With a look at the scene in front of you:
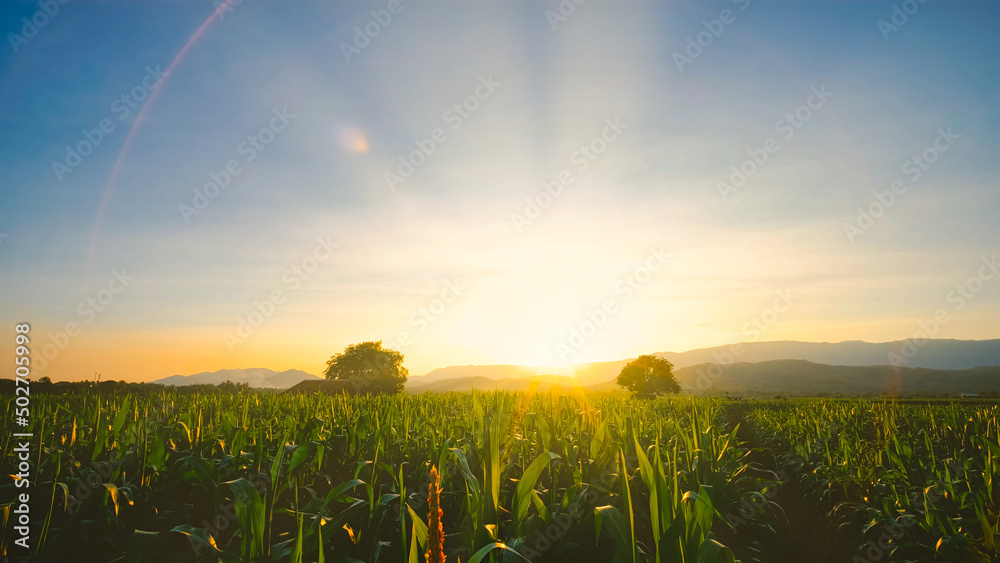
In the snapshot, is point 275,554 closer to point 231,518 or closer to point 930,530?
point 231,518

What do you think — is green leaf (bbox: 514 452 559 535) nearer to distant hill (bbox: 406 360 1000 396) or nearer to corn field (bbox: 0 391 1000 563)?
corn field (bbox: 0 391 1000 563)

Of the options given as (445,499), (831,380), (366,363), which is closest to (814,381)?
(831,380)

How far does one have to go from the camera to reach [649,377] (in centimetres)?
5981

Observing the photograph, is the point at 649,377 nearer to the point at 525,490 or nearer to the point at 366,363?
the point at 366,363

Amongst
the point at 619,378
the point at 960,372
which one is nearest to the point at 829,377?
the point at 960,372

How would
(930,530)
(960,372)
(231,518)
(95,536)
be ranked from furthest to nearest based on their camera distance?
(960,372) < (930,530) < (231,518) < (95,536)

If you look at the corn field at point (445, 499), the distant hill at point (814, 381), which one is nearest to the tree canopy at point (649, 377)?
the distant hill at point (814, 381)

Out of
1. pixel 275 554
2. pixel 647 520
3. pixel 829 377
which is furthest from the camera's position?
pixel 829 377

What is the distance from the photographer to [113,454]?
11.9 ft

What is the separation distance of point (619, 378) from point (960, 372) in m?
156

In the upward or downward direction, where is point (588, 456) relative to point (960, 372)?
upward

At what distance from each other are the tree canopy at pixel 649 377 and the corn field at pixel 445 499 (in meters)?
55.7

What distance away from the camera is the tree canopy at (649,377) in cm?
5906

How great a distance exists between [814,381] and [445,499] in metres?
183
